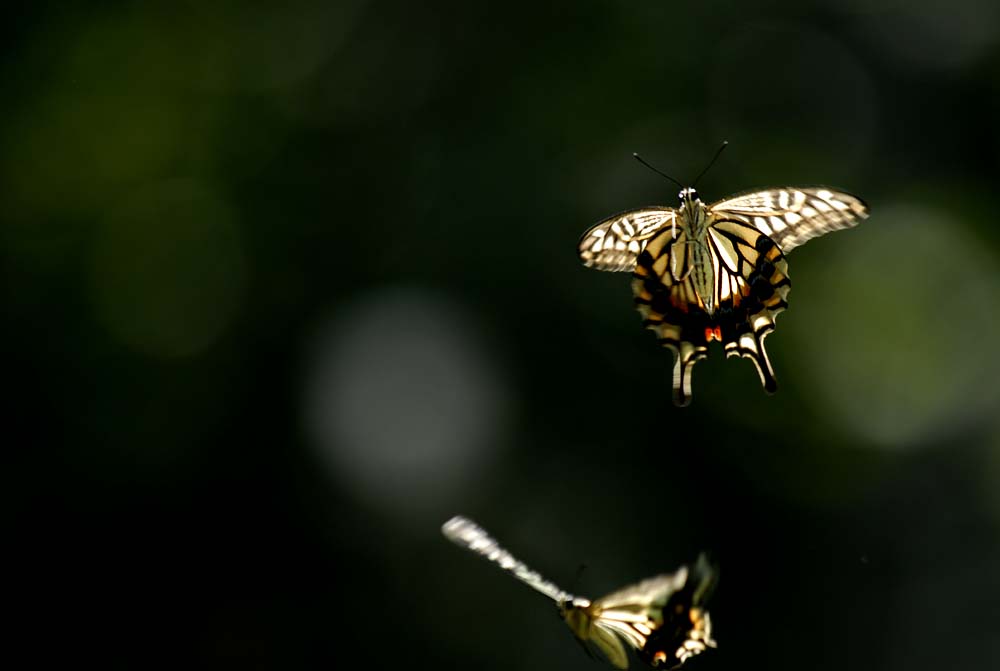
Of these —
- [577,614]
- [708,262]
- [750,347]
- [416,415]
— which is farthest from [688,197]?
[416,415]

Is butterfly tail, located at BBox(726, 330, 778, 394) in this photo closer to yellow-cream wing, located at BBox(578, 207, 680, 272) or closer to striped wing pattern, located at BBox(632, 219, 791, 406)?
striped wing pattern, located at BBox(632, 219, 791, 406)

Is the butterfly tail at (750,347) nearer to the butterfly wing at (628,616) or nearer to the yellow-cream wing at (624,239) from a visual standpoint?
the yellow-cream wing at (624,239)

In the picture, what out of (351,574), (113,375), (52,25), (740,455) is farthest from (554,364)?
(52,25)

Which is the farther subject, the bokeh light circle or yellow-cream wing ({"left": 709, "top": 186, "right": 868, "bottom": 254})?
the bokeh light circle

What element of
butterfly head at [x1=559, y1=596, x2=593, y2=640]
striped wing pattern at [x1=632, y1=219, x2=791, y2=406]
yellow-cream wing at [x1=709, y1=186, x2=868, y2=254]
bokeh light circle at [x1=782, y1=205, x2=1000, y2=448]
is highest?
bokeh light circle at [x1=782, y1=205, x2=1000, y2=448]

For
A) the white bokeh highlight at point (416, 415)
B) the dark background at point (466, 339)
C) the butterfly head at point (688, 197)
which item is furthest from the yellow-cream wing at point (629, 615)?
the white bokeh highlight at point (416, 415)

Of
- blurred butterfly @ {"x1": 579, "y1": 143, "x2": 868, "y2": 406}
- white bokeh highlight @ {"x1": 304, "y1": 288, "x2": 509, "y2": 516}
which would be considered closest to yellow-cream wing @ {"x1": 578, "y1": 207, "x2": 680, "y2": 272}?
blurred butterfly @ {"x1": 579, "y1": 143, "x2": 868, "y2": 406}

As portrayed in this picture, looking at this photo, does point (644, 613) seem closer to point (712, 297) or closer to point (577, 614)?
point (577, 614)
